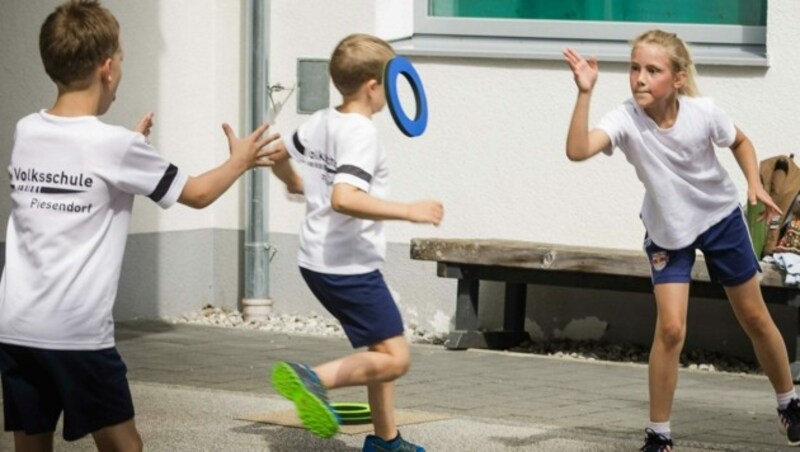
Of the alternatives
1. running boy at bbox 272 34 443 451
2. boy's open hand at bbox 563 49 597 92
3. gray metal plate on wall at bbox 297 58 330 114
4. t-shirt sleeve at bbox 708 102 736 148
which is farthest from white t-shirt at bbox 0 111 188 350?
gray metal plate on wall at bbox 297 58 330 114

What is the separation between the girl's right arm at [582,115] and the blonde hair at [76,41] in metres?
1.85

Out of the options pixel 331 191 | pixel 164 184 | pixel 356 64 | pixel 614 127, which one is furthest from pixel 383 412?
pixel 164 184

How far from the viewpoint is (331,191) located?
615 centimetres

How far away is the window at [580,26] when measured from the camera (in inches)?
397

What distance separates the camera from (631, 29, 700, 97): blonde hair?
6668 mm

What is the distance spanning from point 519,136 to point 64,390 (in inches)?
227

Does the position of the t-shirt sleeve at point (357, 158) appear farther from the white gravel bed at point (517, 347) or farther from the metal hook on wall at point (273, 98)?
the metal hook on wall at point (273, 98)

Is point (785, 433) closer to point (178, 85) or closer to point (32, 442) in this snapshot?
point (32, 442)

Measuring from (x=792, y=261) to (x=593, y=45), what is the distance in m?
2.15

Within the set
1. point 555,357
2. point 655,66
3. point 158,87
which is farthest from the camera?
point 158,87

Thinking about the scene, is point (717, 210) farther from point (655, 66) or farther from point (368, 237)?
point (368, 237)

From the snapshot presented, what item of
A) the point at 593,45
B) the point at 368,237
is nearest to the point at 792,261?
the point at 593,45

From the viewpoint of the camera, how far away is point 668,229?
6.69 metres

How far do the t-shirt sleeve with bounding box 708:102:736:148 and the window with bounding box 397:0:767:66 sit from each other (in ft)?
10.2
